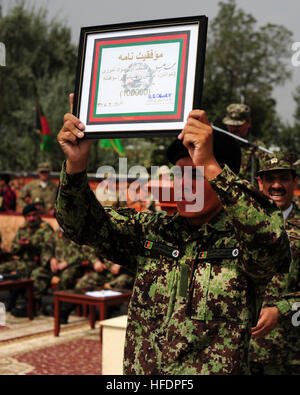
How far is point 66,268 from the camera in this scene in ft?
29.7

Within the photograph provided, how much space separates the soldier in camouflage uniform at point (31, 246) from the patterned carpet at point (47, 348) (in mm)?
917

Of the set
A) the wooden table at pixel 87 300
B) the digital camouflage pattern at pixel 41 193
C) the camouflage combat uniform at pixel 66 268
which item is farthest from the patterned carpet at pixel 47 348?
the digital camouflage pattern at pixel 41 193

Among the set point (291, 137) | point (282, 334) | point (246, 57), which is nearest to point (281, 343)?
point (282, 334)

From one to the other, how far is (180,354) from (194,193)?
607mm

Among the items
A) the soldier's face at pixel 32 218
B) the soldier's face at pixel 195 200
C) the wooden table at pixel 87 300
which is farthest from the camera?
the soldier's face at pixel 32 218

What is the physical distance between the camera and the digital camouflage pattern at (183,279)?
1991 mm

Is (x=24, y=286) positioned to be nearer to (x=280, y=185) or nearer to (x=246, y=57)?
(x=280, y=185)

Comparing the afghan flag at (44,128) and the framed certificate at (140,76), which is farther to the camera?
the afghan flag at (44,128)

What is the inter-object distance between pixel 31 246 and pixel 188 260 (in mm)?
7462

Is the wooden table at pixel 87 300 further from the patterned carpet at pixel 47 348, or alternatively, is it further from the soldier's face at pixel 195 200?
the soldier's face at pixel 195 200

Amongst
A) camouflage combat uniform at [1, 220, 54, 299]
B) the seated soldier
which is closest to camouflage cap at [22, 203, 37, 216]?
camouflage combat uniform at [1, 220, 54, 299]

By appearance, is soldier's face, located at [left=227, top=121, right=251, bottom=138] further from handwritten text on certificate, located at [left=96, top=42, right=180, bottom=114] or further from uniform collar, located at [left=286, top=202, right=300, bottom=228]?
handwritten text on certificate, located at [left=96, top=42, right=180, bottom=114]

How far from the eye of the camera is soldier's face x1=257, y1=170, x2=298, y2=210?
379cm

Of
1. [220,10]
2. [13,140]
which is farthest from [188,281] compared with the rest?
[220,10]
